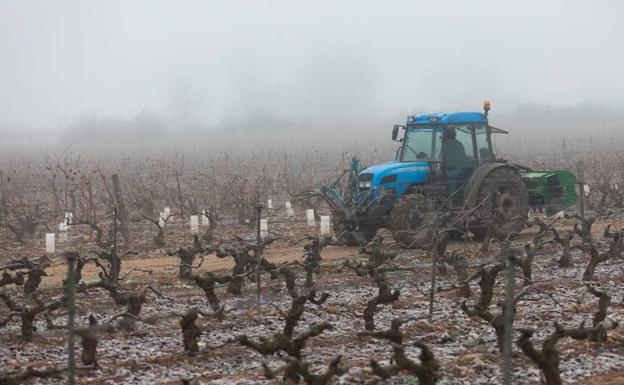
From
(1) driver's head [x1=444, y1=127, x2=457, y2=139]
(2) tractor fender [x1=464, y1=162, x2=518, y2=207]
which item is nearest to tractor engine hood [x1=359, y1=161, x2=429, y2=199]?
(1) driver's head [x1=444, y1=127, x2=457, y2=139]

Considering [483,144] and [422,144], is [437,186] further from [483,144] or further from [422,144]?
[483,144]

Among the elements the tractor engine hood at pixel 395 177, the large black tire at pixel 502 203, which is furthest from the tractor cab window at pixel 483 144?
the tractor engine hood at pixel 395 177

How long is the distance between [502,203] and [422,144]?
2129 millimetres

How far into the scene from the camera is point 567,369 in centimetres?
903

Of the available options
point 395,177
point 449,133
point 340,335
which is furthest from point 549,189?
point 340,335

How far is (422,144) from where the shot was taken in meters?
18.9

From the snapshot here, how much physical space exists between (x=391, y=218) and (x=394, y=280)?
3.08 metres

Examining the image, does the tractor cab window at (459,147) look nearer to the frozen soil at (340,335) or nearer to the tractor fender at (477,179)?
the tractor fender at (477,179)

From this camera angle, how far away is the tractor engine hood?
18.2m

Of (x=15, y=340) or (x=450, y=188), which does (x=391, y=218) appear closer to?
(x=450, y=188)

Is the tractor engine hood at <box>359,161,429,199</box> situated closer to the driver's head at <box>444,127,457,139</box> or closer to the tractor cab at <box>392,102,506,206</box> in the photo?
the tractor cab at <box>392,102,506,206</box>

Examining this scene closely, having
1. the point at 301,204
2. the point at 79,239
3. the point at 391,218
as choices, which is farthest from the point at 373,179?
the point at 301,204

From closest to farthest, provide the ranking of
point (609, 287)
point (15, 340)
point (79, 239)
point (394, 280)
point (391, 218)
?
point (15, 340), point (609, 287), point (394, 280), point (391, 218), point (79, 239)

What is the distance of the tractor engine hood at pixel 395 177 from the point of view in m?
18.2
